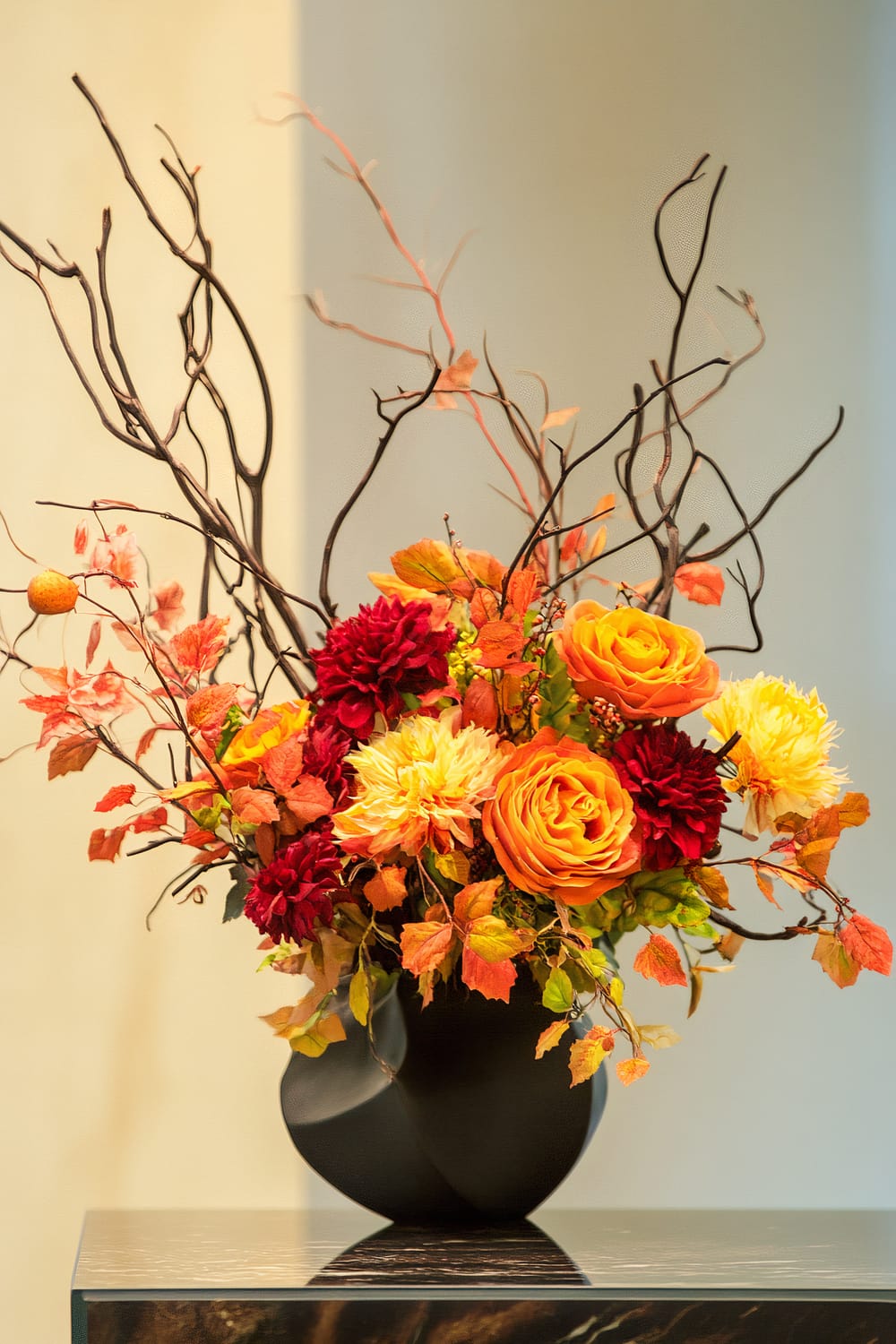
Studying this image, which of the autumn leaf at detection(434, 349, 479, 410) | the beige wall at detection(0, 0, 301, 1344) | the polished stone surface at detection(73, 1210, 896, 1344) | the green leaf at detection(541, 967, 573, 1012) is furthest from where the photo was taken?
the beige wall at detection(0, 0, 301, 1344)

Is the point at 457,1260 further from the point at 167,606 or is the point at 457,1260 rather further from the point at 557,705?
the point at 167,606

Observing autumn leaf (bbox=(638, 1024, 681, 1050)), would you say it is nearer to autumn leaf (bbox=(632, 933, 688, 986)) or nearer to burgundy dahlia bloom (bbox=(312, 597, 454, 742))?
autumn leaf (bbox=(632, 933, 688, 986))

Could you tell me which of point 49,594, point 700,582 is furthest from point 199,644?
point 700,582

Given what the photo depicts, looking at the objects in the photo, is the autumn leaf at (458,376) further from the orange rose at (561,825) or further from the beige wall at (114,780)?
the beige wall at (114,780)

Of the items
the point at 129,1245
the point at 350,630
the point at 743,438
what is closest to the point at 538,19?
the point at 743,438

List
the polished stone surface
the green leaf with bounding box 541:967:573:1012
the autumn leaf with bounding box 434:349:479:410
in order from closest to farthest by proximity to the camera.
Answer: the polished stone surface
the green leaf with bounding box 541:967:573:1012
the autumn leaf with bounding box 434:349:479:410

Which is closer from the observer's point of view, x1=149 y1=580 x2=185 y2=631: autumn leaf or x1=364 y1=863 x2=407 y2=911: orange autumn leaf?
x1=364 y1=863 x2=407 y2=911: orange autumn leaf

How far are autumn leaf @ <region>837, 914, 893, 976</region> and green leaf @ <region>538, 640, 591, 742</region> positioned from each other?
0.18 metres

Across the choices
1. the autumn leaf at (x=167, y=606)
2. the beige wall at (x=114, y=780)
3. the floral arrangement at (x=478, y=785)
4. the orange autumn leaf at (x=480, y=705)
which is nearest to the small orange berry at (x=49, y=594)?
the floral arrangement at (x=478, y=785)

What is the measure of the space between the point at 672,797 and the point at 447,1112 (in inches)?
8.5

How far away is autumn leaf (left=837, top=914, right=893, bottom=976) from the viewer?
0.72 m

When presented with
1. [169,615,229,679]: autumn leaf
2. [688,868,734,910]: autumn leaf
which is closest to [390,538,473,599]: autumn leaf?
[169,615,229,679]: autumn leaf

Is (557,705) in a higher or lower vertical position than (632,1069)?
higher

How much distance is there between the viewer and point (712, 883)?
0.74 metres
